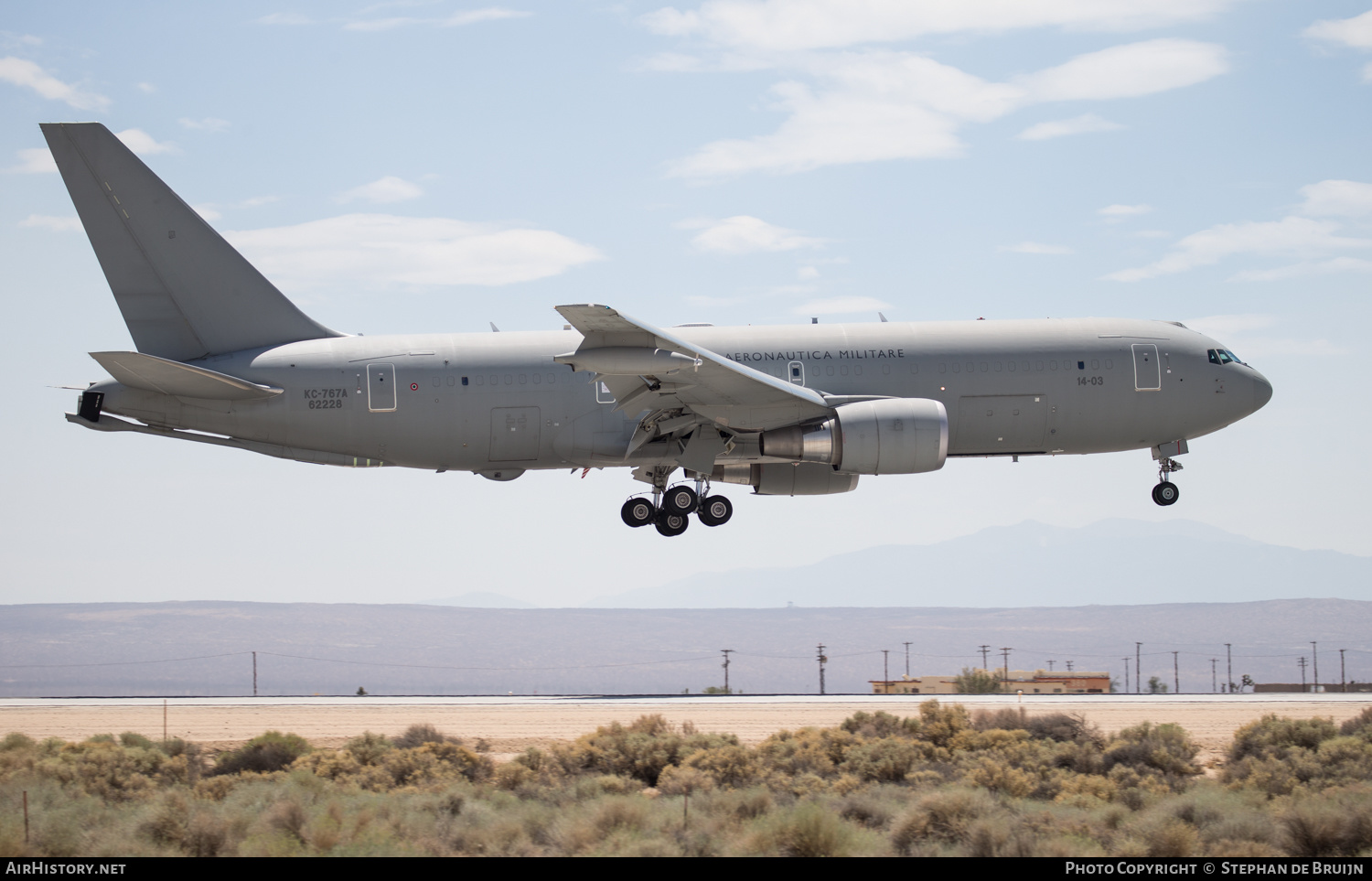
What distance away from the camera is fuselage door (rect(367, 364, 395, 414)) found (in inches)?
1217

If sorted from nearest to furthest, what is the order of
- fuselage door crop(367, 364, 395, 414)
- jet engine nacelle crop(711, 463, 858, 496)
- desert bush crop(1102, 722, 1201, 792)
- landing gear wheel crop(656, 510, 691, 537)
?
desert bush crop(1102, 722, 1201, 792) → fuselage door crop(367, 364, 395, 414) → jet engine nacelle crop(711, 463, 858, 496) → landing gear wheel crop(656, 510, 691, 537)

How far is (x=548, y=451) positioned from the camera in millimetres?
31391

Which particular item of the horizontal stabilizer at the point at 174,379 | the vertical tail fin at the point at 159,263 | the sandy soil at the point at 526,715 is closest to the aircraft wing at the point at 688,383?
the sandy soil at the point at 526,715

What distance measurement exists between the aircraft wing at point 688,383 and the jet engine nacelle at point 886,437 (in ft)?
2.64

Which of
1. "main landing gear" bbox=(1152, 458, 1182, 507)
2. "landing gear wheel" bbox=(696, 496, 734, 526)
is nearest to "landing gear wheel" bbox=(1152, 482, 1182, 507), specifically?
"main landing gear" bbox=(1152, 458, 1182, 507)

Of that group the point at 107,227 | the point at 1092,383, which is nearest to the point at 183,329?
the point at 107,227

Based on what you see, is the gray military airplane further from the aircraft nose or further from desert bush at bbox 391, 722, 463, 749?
desert bush at bbox 391, 722, 463, 749

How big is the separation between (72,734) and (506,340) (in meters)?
13.2

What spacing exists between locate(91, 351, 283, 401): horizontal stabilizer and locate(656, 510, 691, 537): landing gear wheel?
1022 cm

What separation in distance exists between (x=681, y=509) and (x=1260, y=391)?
15.4 m

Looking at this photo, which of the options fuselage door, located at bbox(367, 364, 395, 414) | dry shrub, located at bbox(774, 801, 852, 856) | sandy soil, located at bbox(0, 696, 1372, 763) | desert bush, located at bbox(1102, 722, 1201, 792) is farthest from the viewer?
fuselage door, located at bbox(367, 364, 395, 414)

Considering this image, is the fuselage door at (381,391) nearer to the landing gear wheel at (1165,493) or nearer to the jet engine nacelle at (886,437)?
the jet engine nacelle at (886,437)

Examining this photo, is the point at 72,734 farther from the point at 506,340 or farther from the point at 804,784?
the point at 804,784

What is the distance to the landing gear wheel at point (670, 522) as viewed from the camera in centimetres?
3319
